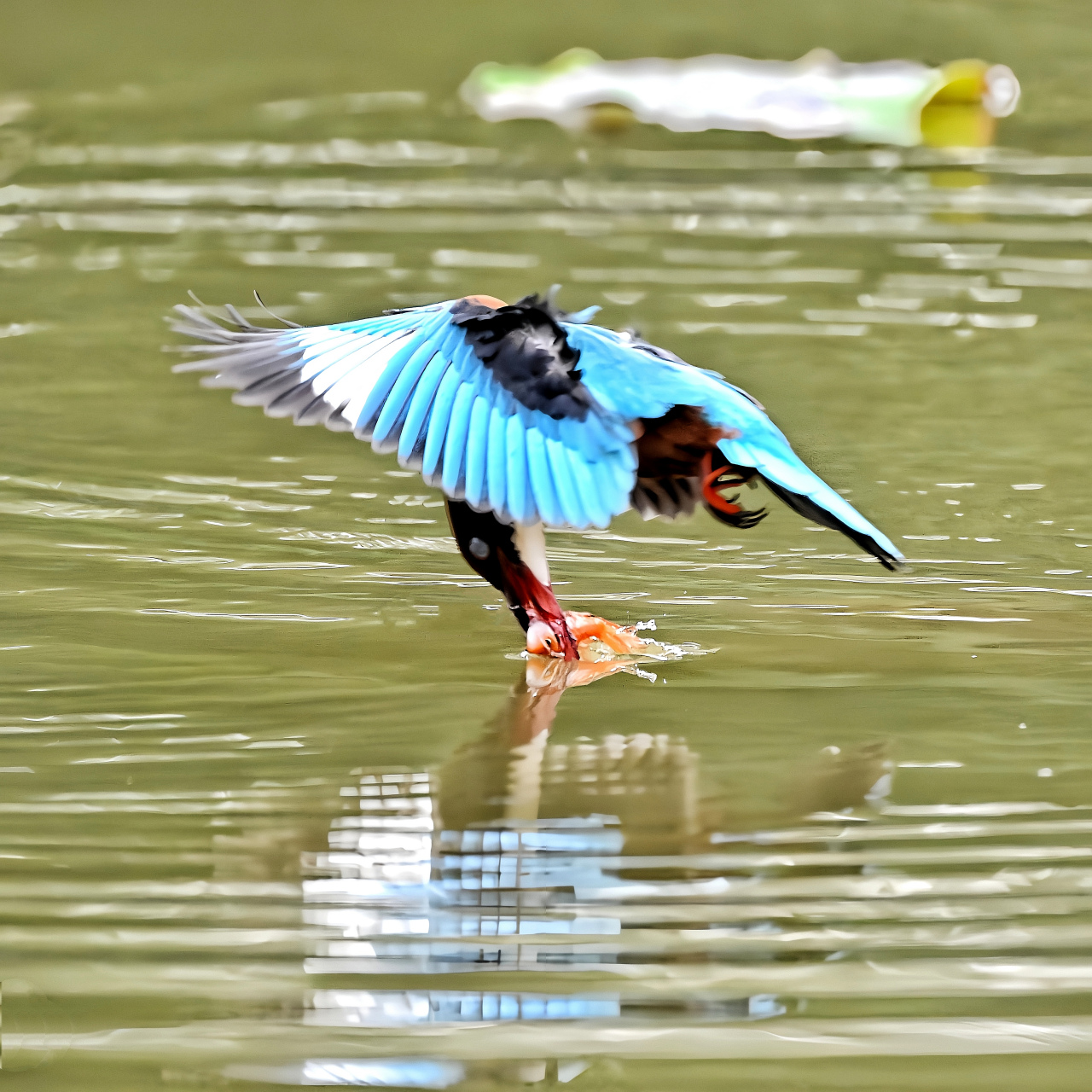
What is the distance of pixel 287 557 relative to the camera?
5.22 metres

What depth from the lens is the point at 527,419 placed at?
3.95 m

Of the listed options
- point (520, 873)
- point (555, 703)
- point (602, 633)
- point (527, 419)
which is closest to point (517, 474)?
point (527, 419)

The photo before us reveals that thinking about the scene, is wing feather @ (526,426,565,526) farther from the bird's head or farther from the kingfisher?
the bird's head

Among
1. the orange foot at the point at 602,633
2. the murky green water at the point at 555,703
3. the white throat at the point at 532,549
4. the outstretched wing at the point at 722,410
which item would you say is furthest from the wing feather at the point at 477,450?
the orange foot at the point at 602,633

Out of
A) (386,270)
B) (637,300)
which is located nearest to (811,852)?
(637,300)

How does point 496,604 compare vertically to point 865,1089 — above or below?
above

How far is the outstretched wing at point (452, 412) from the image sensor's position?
12.6 ft

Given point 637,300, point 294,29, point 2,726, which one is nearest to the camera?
point 2,726

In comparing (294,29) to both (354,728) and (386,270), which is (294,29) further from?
(354,728)

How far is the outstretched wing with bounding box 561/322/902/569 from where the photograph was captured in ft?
12.7

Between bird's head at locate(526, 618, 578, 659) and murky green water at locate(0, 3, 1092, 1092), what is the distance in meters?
0.10

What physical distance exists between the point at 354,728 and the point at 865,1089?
1.65 meters

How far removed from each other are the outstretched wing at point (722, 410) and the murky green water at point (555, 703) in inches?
17.9

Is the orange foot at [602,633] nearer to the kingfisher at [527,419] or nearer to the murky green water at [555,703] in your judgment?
the kingfisher at [527,419]
